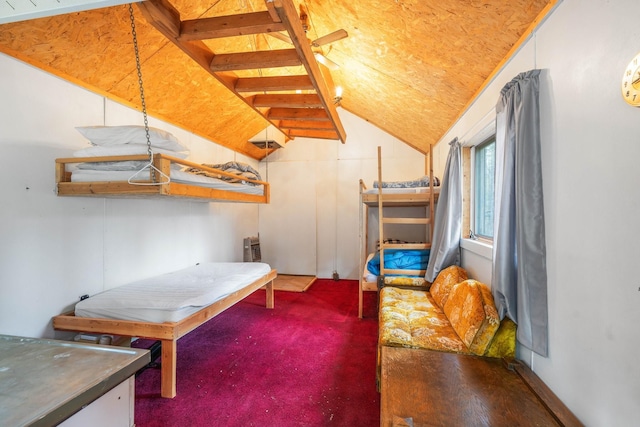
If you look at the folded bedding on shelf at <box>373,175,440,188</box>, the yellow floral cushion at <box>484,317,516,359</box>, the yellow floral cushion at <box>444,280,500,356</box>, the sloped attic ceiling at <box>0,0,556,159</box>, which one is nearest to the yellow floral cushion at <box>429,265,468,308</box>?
the yellow floral cushion at <box>444,280,500,356</box>

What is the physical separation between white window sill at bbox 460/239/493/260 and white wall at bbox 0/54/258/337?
3.18 m

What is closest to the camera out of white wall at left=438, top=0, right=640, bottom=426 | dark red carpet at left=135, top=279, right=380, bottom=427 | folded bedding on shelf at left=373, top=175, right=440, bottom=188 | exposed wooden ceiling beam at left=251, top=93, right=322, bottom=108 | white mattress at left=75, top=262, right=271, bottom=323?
white wall at left=438, top=0, right=640, bottom=426

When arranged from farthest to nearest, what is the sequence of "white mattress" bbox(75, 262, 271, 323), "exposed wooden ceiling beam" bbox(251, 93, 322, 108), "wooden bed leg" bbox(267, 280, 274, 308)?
1. "wooden bed leg" bbox(267, 280, 274, 308)
2. "exposed wooden ceiling beam" bbox(251, 93, 322, 108)
3. "white mattress" bbox(75, 262, 271, 323)

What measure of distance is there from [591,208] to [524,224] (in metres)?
0.32

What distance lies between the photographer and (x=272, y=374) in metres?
2.15

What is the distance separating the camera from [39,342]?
1.30m

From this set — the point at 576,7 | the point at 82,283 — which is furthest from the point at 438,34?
the point at 82,283

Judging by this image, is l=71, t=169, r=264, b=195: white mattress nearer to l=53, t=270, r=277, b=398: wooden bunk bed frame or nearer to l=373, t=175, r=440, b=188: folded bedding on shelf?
l=53, t=270, r=277, b=398: wooden bunk bed frame

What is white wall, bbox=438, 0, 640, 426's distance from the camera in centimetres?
90

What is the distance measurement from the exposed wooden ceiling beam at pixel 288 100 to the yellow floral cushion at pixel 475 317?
6.74 feet

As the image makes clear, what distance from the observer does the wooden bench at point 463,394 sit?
114 centimetres

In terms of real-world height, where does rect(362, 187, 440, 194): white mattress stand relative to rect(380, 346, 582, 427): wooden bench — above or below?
above

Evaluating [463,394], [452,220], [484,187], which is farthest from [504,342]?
[484,187]

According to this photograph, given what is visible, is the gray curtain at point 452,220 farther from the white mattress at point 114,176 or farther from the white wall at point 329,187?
the white mattress at point 114,176
